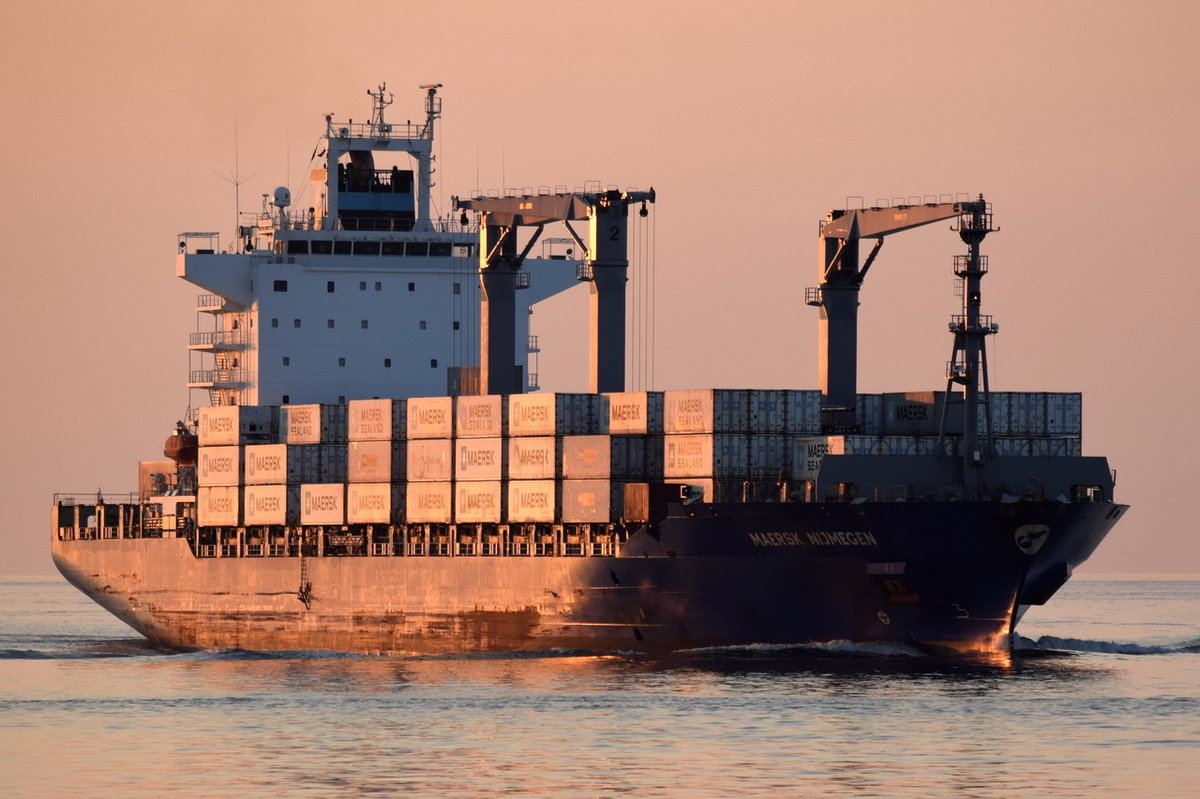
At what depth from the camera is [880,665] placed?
188ft

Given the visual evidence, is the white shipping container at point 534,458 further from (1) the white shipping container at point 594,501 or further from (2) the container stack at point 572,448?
(1) the white shipping container at point 594,501

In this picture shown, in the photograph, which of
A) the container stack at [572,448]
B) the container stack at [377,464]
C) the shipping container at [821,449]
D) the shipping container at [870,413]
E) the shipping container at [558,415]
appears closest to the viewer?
the shipping container at [821,449]

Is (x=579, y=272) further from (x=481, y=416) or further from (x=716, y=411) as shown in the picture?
(x=716, y=411)

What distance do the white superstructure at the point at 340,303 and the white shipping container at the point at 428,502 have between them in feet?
Result: 40.6

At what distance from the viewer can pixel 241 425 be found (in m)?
73.3

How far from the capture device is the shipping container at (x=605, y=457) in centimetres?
6150

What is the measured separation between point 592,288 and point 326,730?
23038 mm

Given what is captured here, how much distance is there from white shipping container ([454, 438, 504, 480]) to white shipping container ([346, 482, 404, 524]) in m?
2.83

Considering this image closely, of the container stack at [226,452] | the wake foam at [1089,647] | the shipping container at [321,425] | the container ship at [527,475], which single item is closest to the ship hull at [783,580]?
the container ship at [527,475]

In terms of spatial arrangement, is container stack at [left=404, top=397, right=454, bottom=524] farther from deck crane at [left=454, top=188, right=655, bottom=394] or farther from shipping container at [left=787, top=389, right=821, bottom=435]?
shipping container at [left=787, top=389, right=821, bottom=435]

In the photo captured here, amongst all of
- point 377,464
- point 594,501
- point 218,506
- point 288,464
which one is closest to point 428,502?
point 377,464

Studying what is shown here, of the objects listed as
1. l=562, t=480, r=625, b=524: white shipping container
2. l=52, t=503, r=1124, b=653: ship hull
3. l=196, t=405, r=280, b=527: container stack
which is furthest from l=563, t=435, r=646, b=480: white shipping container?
l=196, t=405, r=280, b=527: container stack

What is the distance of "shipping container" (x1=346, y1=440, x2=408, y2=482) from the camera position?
6800 cm

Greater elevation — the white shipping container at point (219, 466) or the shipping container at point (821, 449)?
the shipping container at point (821, 449)
